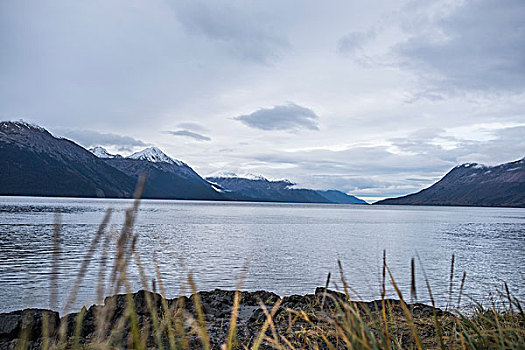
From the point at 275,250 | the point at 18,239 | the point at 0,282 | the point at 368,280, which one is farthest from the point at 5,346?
the point at 18,239

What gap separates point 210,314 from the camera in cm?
1183

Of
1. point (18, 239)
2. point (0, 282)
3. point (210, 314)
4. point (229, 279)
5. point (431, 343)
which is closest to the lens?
point (431, 343)

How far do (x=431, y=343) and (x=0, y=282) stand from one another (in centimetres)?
1810

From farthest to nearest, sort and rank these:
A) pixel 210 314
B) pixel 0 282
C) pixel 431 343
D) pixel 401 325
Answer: pixel 0 282
pixel 210 314
pixel 401 325
pixel 431 343

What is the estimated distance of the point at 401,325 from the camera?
7.37m

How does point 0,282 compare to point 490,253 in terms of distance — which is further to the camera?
point 490,253

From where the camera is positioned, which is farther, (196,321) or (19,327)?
(19,327)

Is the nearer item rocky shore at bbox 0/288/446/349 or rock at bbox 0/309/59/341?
rocky shore at bbox 0/288/446/349

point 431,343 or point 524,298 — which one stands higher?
point 431,343

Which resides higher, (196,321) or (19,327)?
(196,321)

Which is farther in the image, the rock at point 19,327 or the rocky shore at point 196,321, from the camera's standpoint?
the rock at point 19,327

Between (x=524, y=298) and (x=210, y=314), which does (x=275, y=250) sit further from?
(x=210, y=314)

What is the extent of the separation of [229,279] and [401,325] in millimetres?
14989

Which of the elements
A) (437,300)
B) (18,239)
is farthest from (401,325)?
(18,239)
